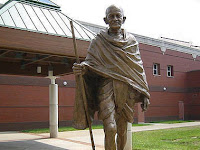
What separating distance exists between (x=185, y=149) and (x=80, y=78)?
651 cm

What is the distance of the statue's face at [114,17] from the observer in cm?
435

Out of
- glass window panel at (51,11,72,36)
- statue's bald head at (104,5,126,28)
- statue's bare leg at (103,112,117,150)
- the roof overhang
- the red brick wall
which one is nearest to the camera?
statue's bare leg at (103,112,117,150)

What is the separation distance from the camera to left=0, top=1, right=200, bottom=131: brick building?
40.9ft

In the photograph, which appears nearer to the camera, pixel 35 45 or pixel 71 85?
pixel 35 45

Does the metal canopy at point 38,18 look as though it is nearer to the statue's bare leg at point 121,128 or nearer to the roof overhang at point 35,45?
the roof overhang at point 35,45

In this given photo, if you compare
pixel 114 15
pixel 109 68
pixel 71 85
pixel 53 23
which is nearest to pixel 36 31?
pixel 53 23

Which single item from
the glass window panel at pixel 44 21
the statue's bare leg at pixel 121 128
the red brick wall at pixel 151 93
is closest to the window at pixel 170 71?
the red brick wall at pixel 151 93

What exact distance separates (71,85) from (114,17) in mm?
17220

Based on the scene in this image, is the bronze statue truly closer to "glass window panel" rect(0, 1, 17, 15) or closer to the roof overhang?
the roof overhang

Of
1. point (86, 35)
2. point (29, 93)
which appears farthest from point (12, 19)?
point (29, 93)

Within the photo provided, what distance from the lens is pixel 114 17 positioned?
436 centimetres

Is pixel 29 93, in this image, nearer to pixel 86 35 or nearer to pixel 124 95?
pixel 86 35

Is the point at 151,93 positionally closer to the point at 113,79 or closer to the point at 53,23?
the point at 53,23

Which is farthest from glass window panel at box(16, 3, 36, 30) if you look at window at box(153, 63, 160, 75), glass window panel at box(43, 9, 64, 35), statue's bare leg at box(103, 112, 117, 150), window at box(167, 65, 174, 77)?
window at box(167, 65, 174, 77)
